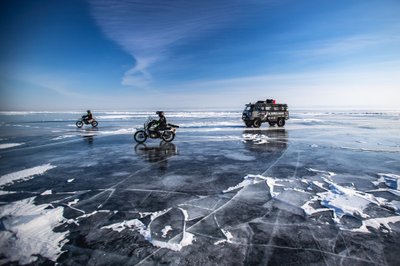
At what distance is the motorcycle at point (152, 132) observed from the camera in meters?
14.4

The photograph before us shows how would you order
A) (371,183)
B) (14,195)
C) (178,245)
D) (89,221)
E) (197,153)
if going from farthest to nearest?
(197,153), (371,183), (14,195), (89,221), (178,245)

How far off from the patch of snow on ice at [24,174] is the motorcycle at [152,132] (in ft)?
20.9

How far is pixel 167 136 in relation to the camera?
14.9 m

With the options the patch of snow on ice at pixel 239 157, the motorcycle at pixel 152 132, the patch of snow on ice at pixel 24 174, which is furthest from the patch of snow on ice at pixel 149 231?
the motorcycle at pixel 152 132

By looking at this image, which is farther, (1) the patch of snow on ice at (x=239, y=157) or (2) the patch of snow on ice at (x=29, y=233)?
(1) the patch of snow on ice at (x=239, y=157)

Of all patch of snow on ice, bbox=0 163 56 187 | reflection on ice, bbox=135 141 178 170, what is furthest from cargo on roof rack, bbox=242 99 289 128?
patch of snow on ice, bbox=0 163 56 187

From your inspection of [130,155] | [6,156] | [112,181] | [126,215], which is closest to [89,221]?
[126,215]

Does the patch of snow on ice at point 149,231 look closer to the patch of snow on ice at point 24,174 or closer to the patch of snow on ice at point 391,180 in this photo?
the patch of snow on ice at point 24,174

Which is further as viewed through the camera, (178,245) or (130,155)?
(130,155)

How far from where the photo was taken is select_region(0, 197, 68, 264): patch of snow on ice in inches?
133

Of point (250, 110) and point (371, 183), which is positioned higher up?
point (250, 110)

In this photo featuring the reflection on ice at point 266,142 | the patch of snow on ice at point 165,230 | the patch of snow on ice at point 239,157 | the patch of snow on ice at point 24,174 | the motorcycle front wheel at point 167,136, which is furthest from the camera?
the motorcycle front wheel at point 167,136

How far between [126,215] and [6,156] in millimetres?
9423

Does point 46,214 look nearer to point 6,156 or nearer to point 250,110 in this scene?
point 6,156
